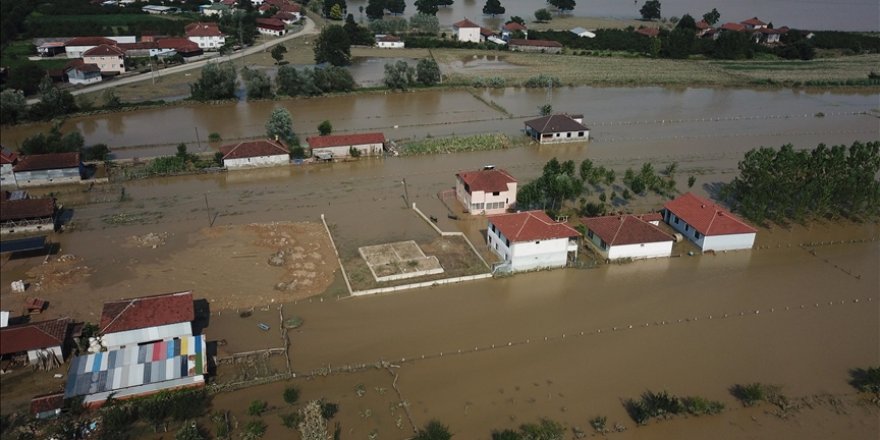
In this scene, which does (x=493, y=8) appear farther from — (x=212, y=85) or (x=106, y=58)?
(x=106, y=58)

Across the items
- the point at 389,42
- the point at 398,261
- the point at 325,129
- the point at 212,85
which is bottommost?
the point at 398,261

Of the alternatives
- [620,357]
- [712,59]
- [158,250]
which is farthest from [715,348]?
[712,59]

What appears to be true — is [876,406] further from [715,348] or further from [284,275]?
[284,275]

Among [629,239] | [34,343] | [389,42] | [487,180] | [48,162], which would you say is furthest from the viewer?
[389,42]

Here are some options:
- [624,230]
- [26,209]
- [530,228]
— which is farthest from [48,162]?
[624,230]

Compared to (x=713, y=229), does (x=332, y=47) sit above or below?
above
